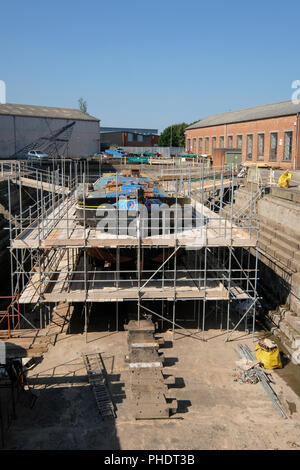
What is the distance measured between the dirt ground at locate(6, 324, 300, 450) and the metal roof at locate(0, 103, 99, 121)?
30.6m

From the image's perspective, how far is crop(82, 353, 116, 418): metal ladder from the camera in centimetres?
829

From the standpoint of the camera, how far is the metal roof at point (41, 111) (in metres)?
37.0

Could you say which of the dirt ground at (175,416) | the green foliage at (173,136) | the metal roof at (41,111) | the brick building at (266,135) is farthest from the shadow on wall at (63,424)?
the green foliage at (173,136)

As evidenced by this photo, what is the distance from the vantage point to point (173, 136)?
7006 cm

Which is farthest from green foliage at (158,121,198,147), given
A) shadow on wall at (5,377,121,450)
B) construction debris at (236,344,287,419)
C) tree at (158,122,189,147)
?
shadow on wall at (5,377,121,450)

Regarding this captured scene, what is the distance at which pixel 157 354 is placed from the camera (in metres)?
9.98

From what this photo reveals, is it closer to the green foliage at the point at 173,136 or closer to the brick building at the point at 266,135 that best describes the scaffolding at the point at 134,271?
the brick building at the point at 266,135

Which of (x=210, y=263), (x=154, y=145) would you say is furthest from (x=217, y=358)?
(x=154, y=145)

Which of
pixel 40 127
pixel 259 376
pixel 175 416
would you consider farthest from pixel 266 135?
pixel 175 416

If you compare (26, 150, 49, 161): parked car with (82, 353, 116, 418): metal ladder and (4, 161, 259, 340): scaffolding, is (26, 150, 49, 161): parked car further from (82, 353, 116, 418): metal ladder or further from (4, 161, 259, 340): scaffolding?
(82, 353, 116, 418): metal ladder

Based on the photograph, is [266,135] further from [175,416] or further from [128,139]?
[128,139]

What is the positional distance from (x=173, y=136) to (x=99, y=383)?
211ft

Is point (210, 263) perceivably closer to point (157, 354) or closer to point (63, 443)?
point (157, 354)
